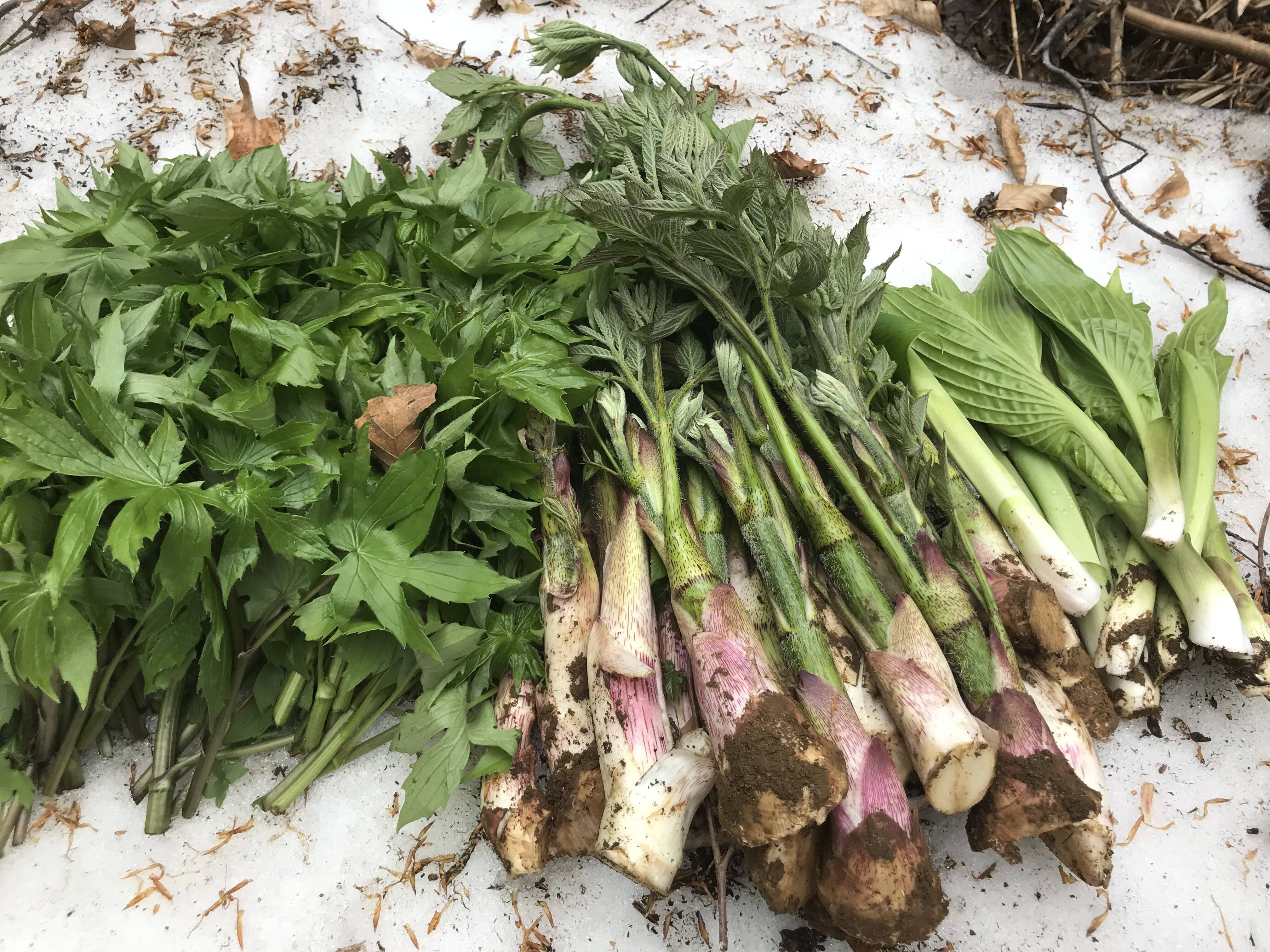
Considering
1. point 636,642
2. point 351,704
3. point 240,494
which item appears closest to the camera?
point 240,494

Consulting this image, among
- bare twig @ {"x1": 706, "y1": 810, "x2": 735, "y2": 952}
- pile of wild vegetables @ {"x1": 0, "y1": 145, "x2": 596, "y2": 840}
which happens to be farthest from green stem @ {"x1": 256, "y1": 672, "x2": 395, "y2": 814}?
bare twig @ {"x1": 706, "y1": 810, "x2": 735, "y2": 952}

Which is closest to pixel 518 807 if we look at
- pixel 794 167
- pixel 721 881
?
pixel 721 881

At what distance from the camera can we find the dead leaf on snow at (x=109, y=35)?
2424 millimetres

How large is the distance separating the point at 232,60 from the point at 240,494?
1.99 m

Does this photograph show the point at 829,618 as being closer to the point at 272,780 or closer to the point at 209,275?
the point at 272,780

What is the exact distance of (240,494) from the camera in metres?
1.27

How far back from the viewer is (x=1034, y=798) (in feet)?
4.22

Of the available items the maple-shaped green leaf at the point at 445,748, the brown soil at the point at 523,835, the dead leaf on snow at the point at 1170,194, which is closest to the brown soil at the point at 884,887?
the brown soil at the point at 523,835

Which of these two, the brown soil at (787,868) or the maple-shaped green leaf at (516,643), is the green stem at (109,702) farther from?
the brown soil at (787,868)

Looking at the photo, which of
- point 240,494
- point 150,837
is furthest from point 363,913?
point 240,494

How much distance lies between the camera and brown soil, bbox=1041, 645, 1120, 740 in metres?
1.49

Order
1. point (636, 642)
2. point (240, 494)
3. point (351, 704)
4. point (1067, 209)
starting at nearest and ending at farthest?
point (240, 494) < point (636, 642) < point (351, 704) < point (1067, 209)

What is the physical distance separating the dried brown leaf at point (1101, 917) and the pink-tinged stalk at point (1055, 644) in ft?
1.01

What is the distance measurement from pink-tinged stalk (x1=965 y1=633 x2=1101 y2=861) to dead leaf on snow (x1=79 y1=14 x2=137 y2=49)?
3231mm
